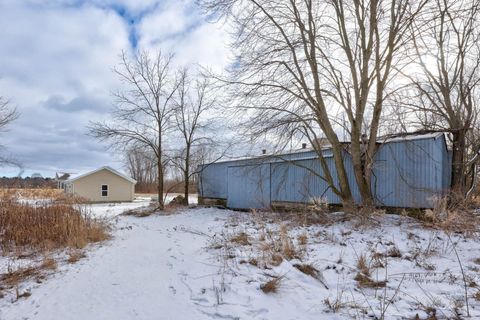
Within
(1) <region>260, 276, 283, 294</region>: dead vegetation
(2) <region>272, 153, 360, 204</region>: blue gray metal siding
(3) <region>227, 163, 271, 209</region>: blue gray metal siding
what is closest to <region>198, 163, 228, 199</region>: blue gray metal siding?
(3) <region>227, 163, 271, 209</region>: blue gray metal siding

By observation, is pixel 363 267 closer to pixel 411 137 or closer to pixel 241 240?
pixel 241 240

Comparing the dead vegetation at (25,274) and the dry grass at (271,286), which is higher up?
the dead vegetation at (25,274)

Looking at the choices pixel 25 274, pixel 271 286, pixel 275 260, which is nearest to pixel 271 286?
pixel 271 286

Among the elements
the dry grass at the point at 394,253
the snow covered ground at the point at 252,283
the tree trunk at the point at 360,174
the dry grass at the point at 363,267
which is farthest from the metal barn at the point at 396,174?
the dry grass at the point at 363,267

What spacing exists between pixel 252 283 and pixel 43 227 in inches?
218

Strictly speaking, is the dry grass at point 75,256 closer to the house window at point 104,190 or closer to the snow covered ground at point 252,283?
the snow covered ground at point 252,283

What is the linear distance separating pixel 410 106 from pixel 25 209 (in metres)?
11.6

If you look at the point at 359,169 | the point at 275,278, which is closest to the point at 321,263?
the point at 275,278

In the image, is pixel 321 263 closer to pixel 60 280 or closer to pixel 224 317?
pixel 224 317

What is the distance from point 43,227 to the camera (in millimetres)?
7691

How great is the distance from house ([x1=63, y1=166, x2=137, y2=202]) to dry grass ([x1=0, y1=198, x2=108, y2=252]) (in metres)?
24.6

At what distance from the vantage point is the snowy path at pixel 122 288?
3572 mm

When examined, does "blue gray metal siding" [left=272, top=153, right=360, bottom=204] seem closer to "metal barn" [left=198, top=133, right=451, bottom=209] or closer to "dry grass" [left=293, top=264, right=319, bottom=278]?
"metal barn" [left=198, top=133, right=451, bottom=209]

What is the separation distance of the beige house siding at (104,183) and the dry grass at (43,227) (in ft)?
80.9
